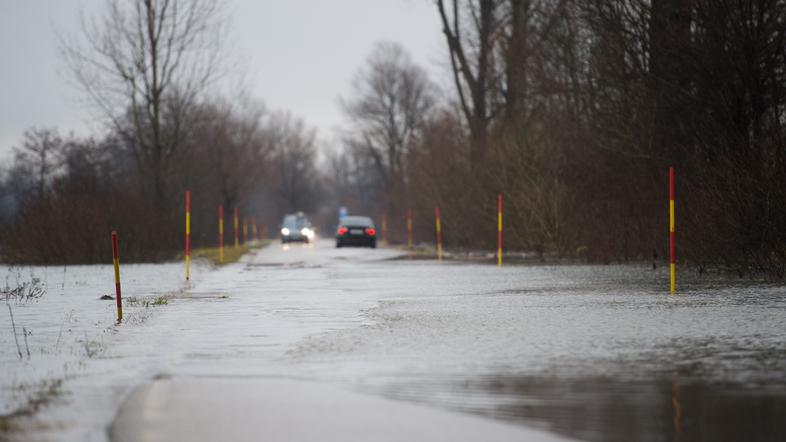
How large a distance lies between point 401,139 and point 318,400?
83.3 meters

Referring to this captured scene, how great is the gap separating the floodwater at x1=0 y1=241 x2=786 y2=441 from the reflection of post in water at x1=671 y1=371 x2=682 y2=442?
1cm

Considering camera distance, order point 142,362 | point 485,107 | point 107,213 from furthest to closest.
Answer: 1. point 485,107
2. point 107,213
3. point 142,362

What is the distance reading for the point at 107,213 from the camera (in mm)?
31172

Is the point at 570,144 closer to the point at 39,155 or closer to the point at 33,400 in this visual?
the point at 33,400

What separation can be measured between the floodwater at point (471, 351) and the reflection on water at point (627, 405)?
0.04 feet

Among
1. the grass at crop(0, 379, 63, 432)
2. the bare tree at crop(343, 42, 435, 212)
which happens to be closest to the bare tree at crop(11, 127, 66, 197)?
the bare tree at crop(343, 42, 435, 212)

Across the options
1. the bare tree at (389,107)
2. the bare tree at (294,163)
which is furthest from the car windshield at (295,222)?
the bare tree at (294,163)

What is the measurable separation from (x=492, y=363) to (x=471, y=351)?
0.89 m

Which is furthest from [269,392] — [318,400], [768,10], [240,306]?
[768,10]

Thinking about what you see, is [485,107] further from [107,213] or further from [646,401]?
[646,401]

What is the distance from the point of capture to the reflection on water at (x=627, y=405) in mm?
6594

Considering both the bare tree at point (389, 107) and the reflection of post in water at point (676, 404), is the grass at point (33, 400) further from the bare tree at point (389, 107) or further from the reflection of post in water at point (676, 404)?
the bare tree at point (389, 107)

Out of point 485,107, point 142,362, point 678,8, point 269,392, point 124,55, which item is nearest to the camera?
point 269,392

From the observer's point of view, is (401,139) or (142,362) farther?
(401,139)
